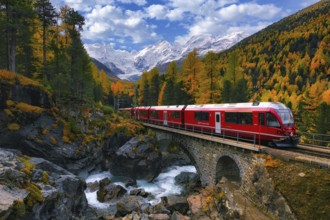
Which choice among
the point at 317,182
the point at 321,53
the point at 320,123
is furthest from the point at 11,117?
the point at 321,53

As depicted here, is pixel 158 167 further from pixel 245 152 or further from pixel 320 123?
pixel 320 123

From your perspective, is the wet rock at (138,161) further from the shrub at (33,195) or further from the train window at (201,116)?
the shrub at (33,195)

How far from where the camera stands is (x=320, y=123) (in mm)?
34656

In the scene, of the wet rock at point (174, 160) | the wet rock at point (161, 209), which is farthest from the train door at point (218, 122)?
the wet rock at point (174, 160)

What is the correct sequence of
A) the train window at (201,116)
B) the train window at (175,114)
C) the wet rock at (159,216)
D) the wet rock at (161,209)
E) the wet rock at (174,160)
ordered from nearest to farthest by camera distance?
the wet rock at (159,216) < the wet rock at (161,209) < the train window at (201,116) < the train window at (175,114) < the wet rock at (174,160)

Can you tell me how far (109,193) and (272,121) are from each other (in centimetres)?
1760

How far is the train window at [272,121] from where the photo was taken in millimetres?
18859

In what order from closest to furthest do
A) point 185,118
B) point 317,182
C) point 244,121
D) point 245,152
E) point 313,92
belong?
point 317,182 < point 245,152 < point 244,121 < point 185,118 < point 313,92

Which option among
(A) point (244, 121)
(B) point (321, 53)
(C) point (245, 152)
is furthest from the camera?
(B) point (321, 53)

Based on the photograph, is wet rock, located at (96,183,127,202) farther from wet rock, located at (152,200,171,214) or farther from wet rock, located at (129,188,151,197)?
wet rock, located at (152,200,171,214)

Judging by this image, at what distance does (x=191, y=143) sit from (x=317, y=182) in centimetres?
1540

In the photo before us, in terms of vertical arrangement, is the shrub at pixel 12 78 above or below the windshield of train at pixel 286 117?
above

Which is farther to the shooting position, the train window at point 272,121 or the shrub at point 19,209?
the train window at point 272,121

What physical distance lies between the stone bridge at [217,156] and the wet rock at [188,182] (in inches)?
123
